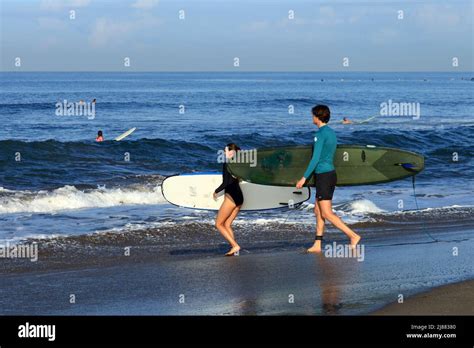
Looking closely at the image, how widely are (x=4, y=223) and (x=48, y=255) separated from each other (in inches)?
103

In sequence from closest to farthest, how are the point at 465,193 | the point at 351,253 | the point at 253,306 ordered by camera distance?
the point at 253,306, the point at 351,253, the point at 465,193

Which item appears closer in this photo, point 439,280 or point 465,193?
point 439,280

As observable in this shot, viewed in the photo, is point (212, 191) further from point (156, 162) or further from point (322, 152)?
point (156, 162)

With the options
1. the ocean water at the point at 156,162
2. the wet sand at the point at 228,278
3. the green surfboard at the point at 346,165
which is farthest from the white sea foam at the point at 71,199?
the green surfboard at the point at 346,165

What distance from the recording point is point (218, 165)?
860 inches

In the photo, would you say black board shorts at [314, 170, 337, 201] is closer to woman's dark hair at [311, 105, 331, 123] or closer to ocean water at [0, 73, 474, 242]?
woman's dark hair at [311, 105, 331, 123]

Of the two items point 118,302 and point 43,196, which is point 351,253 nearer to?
point 118,302

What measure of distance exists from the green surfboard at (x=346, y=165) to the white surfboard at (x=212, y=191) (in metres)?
0.17

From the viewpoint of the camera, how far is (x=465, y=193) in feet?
52.7

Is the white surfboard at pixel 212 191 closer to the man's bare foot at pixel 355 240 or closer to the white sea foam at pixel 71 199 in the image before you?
the man's bare foot at pixel 355 240

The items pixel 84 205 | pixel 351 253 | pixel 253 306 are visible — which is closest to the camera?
pixel 253 306

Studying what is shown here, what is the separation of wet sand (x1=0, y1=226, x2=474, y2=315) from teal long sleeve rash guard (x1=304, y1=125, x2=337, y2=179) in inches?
40.5

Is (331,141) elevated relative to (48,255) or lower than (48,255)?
elevated

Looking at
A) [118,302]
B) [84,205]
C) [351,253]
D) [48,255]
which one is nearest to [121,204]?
[84,205]
